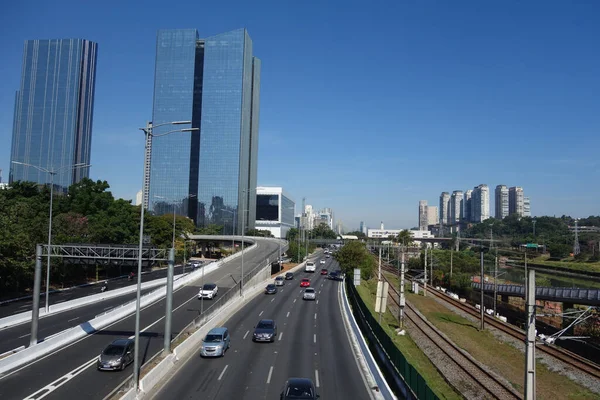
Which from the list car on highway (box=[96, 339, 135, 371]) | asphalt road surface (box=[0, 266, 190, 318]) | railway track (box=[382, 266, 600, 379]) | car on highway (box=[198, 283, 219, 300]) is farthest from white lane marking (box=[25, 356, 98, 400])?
railway track (box=[382, 266, 600, 379])

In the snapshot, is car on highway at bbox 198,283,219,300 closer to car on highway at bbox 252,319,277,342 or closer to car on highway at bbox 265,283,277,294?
car on highway at bbox 265,283,277,294

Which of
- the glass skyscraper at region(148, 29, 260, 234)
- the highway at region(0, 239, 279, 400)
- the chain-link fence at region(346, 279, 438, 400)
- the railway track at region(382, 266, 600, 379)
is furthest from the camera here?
the glass skyscraper at region(148, 29, 260, 234)

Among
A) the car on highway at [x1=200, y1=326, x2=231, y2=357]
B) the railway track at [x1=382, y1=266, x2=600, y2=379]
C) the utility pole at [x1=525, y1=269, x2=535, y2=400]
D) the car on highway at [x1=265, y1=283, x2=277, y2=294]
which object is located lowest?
the railway track at [x1=382, y1=266, x2=600, y2=379]

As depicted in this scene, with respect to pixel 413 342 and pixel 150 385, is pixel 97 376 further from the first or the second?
pixel 413 342

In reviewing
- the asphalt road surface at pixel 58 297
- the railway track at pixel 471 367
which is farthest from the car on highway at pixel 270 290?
the asphalt road surface at pixel 58 297

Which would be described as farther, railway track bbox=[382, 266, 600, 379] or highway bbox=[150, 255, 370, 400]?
railway track bbox=[382, 266, 600, 379]

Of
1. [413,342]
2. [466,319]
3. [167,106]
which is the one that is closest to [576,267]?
[466,319]

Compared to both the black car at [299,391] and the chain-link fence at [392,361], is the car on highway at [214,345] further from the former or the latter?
the chain-link fence at [392,361]

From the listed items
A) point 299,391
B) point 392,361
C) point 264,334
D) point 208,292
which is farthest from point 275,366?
point 208,292

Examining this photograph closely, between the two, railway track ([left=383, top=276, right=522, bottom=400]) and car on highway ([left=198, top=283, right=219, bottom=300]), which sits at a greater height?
car on highway ([left=198, top=283, right=219, bottom=300])
